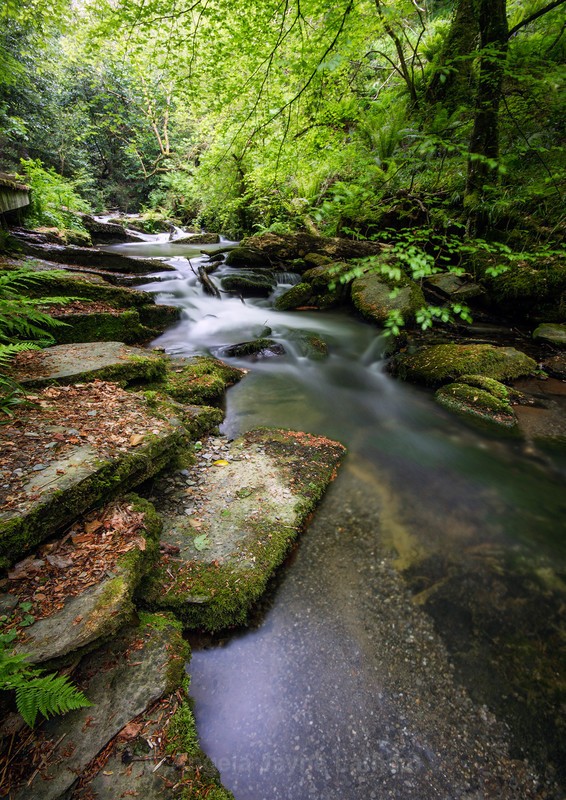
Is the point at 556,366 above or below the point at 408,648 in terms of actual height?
above

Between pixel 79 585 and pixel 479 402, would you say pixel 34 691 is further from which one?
pixel 479 402

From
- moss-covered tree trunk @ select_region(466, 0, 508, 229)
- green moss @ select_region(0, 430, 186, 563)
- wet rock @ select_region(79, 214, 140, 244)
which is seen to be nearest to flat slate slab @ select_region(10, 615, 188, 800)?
green moss @ select_region(0, 430, 186, 563)

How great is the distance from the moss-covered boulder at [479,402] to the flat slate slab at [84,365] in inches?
165

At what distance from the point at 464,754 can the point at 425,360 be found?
16.5 ft

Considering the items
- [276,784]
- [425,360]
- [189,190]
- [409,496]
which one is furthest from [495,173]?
[189,190]

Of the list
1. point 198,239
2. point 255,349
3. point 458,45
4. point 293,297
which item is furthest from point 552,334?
point 198,239

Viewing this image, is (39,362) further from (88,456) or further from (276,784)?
(276,784)

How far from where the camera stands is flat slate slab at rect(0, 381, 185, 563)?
1768mm

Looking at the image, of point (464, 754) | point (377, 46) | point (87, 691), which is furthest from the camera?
point (377, 46)

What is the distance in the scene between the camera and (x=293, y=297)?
859cm

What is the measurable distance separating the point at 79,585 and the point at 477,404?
5027 mm

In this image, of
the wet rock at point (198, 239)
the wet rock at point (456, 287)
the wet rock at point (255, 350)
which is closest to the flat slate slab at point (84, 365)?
the wet rock at point (255, 350)

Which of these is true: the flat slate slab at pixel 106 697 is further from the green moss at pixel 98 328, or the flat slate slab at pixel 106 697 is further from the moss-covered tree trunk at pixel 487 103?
the moss-covered tree trunk at pixel 487 103

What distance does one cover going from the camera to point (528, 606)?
94.0 inches
